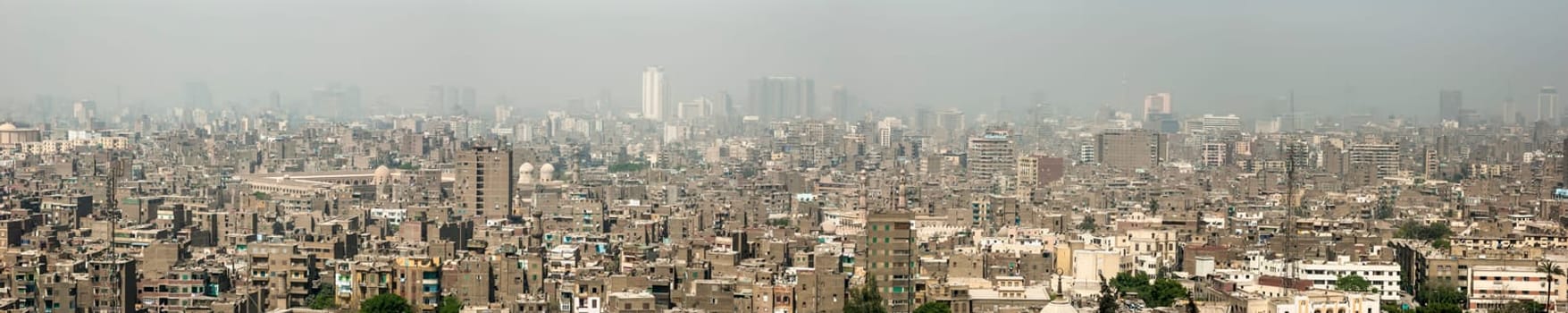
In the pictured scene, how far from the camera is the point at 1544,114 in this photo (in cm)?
3803

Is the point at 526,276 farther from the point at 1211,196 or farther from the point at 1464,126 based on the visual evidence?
the point at 1464,126

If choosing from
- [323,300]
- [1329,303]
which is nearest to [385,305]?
[323,300]

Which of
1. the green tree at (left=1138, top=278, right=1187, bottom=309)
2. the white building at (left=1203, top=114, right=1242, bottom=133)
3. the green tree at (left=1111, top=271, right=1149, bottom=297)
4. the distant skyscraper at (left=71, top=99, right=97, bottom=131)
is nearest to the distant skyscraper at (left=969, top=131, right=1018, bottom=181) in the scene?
the white building at (left=1203, top=114, right=1242, bottom=133)

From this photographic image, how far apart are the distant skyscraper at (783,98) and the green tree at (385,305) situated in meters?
35.7

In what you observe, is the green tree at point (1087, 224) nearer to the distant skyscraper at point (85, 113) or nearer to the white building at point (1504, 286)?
the white building at point (1504, 286)

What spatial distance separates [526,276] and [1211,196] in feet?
54.8

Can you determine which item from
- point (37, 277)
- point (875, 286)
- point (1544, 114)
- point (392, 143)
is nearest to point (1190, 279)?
point (875, 286)

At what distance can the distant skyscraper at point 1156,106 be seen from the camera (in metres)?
46.4

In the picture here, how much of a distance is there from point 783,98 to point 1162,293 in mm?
40539

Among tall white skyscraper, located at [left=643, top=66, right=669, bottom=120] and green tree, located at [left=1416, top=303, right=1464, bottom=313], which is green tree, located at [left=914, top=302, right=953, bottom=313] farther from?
tall white skyscraper, located at [left=643, top=66, right=669, bottom=120]

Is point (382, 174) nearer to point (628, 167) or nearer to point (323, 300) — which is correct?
point (628, 167)

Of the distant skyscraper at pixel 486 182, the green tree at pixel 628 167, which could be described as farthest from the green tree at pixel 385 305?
the green tree at pixel 628 167

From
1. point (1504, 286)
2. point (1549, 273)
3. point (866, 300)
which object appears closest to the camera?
point (866, 300)

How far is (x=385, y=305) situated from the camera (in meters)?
14.6
